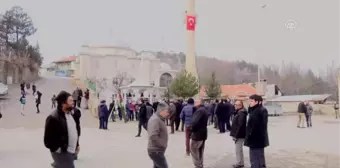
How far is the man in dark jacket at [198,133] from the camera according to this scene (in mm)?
9359

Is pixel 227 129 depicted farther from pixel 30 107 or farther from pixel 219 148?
pixel 30 107

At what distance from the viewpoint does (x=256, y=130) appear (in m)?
8.30

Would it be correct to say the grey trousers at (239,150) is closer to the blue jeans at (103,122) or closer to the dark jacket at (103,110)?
the dark jacket at (103,110)

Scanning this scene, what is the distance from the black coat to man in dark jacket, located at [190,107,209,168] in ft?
4.30

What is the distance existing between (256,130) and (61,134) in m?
4.29

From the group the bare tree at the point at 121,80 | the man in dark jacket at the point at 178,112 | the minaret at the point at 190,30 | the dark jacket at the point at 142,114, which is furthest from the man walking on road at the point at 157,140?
the bare tree at the point at 121,80

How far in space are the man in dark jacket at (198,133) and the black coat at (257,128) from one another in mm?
1310

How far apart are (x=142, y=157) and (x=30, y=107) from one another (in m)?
22.2

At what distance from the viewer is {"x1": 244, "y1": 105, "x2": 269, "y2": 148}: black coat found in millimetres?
8273

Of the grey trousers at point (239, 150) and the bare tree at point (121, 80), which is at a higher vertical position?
the bare tree at point (121, 80)

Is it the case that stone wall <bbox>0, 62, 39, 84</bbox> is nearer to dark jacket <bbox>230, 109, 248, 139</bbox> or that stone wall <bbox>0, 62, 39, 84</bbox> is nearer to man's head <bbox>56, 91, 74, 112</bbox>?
dark jacket <bbox>230, 109, 248, 139</bbox>

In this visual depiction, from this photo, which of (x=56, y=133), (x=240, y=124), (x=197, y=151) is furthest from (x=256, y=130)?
(x=56, y=133)

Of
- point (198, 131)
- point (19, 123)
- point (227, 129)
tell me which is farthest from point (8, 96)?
point (198, 131)

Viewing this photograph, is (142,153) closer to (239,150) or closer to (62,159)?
(239,150)
